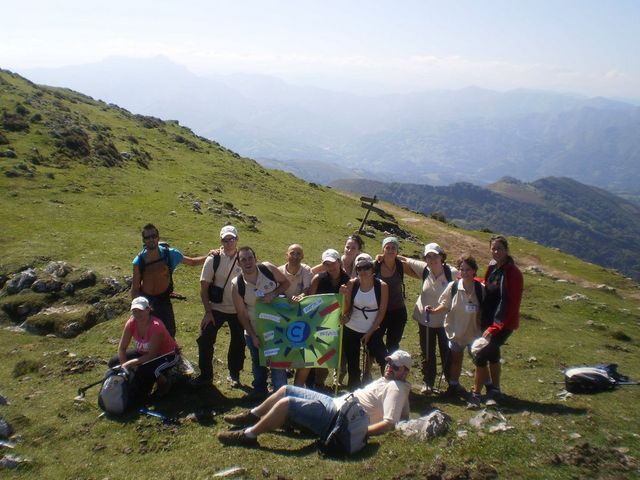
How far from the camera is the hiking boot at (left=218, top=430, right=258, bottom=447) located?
8.85 metres

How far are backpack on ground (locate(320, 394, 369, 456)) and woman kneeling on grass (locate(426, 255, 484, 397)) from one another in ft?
11.7

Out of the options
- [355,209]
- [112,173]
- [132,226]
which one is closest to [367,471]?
[132,226]

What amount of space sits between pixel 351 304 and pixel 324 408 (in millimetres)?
2739

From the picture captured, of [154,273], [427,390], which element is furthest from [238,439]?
[427,390]

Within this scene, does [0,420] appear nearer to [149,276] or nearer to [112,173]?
[149,276]

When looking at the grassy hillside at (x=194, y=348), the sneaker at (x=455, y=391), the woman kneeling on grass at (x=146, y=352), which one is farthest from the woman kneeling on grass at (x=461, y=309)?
the woman kneeling on grass at (x=146, y=352)

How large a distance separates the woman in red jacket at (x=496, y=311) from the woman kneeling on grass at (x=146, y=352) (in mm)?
6919

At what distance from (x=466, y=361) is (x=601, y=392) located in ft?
18.3

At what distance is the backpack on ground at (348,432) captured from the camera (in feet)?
27.2

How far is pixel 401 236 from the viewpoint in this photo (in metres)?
46.0

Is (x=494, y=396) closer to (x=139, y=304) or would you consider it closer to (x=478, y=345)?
(x=478, y=345)

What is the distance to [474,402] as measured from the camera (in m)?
10.6

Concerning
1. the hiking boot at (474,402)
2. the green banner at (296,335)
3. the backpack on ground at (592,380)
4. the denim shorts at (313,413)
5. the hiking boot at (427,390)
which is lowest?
the hiking boot at (427,390)

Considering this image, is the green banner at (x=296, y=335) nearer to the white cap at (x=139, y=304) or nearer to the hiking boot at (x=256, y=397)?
the hiking boot at (x=256, y=397)
